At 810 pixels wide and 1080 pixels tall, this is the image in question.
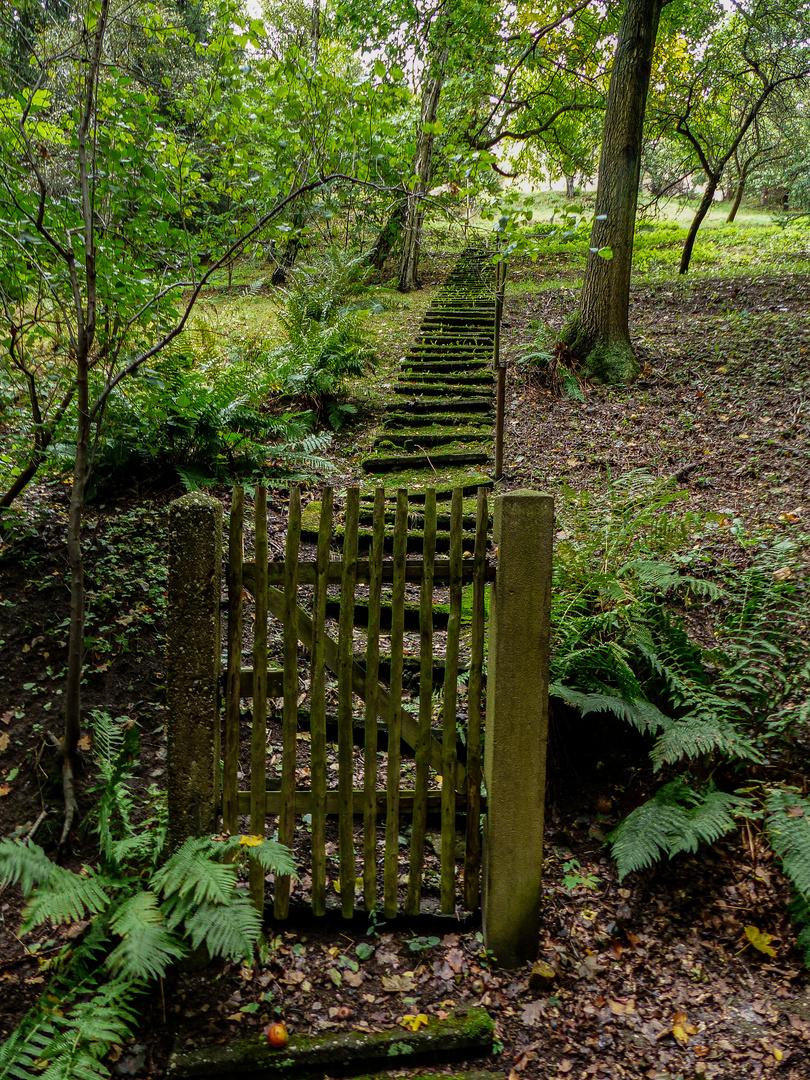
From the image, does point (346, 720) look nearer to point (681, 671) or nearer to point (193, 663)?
point (193, 663)

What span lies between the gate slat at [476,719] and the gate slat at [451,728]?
7 centimetres

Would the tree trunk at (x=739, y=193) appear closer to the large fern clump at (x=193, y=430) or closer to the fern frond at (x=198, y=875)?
the large fern clump at (x=193, y=430)

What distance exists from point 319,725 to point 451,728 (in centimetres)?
55

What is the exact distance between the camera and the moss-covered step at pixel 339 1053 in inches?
90.8

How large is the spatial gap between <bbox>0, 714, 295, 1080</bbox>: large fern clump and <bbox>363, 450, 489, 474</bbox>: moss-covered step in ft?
16.2

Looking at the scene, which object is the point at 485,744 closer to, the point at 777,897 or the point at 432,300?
the point at 777,897

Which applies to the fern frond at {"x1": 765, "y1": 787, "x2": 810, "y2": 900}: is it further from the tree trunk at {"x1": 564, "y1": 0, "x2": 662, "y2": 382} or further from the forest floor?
the tree trunk at {"x1": 564, "y1": 0, "x2": 662, "y2": 382}

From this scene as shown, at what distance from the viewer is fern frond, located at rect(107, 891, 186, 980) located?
215cm

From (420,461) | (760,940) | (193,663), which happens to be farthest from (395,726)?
(420,461)

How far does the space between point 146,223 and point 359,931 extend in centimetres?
410

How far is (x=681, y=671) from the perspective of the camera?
3529 mm

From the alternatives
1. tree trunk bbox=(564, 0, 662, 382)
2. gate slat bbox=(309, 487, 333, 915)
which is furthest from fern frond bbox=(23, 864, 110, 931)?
tree trunk bbox=(564, 0, 662, 382)

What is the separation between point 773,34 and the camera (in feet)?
46.6

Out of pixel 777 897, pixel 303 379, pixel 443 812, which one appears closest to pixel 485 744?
pixel 443 812
